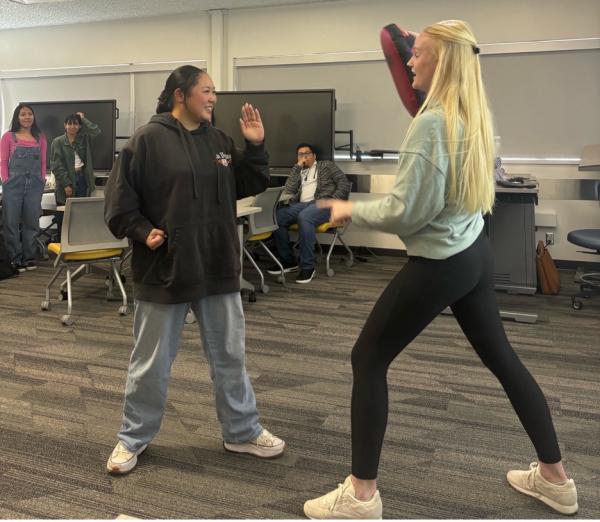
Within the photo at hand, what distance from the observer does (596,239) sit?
424cm

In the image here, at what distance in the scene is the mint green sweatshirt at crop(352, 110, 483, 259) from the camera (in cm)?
141

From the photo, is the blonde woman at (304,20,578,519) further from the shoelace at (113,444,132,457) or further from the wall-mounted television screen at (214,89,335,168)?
the wall-mounted television screen at (214,89,335,168)

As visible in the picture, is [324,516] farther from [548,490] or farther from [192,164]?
[192,164]

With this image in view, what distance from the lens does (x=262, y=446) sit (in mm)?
2104

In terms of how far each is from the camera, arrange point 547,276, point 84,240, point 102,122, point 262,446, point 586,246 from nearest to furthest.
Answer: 1. point 262,446
2. point 84,240
3. point 586,246
4. point 547,276
5. point 102,122

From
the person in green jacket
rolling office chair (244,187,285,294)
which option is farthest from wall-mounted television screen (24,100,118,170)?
rolling office chair (244,187,285,294)

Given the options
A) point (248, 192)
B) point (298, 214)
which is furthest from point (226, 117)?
point (248, 192)

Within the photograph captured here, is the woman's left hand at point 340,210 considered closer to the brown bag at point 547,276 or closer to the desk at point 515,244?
the desk at point 515,244

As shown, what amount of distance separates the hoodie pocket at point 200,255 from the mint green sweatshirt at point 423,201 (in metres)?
0.62

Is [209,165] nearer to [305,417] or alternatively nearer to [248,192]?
[248,192]

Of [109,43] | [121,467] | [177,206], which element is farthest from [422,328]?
[109,43]

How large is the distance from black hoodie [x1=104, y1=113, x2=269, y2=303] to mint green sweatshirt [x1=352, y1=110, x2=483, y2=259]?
61cm

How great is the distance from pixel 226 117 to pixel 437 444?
5182 millimetres

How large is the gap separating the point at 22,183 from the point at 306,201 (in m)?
2.83
